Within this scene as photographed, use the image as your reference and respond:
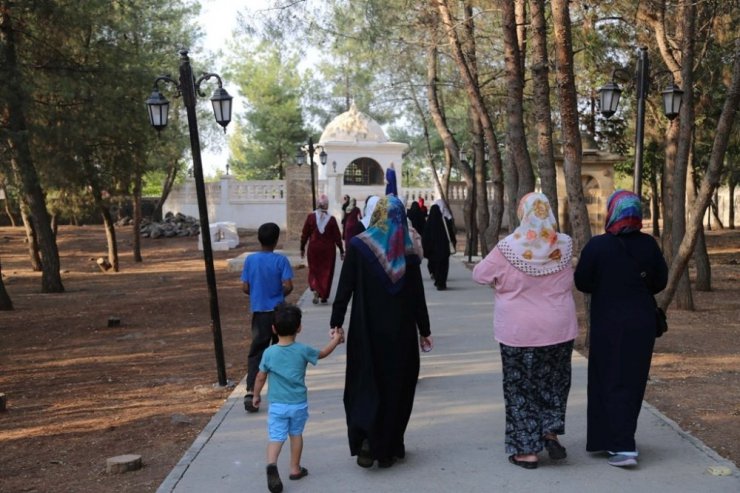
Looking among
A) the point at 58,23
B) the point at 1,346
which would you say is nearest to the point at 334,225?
the point at 1,346

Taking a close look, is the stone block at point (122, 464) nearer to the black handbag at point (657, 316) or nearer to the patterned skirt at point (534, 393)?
the patterned skirt at point (534, 393)

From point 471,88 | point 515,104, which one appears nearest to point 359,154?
point 471,88

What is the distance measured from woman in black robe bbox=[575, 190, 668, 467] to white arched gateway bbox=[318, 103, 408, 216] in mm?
38404

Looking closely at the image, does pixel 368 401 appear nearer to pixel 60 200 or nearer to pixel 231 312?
pixel 231 312

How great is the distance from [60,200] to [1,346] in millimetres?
12387

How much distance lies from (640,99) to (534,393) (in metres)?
6.59

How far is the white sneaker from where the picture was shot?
552 centimetres

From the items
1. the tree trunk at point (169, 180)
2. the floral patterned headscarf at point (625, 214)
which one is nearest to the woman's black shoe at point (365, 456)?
the floral patterned headscarf at point (625, 214)

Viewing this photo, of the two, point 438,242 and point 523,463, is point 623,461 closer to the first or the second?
point 523,463

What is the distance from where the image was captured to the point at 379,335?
5.67 m

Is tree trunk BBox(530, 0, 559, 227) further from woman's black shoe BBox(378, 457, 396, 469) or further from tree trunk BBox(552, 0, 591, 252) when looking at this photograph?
woman's black shoe BBox(378, 457, 396, 469)

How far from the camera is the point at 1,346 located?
12578 mm

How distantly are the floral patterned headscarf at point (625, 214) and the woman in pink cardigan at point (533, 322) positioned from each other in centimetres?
31

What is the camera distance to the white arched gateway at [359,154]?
1773 inches
